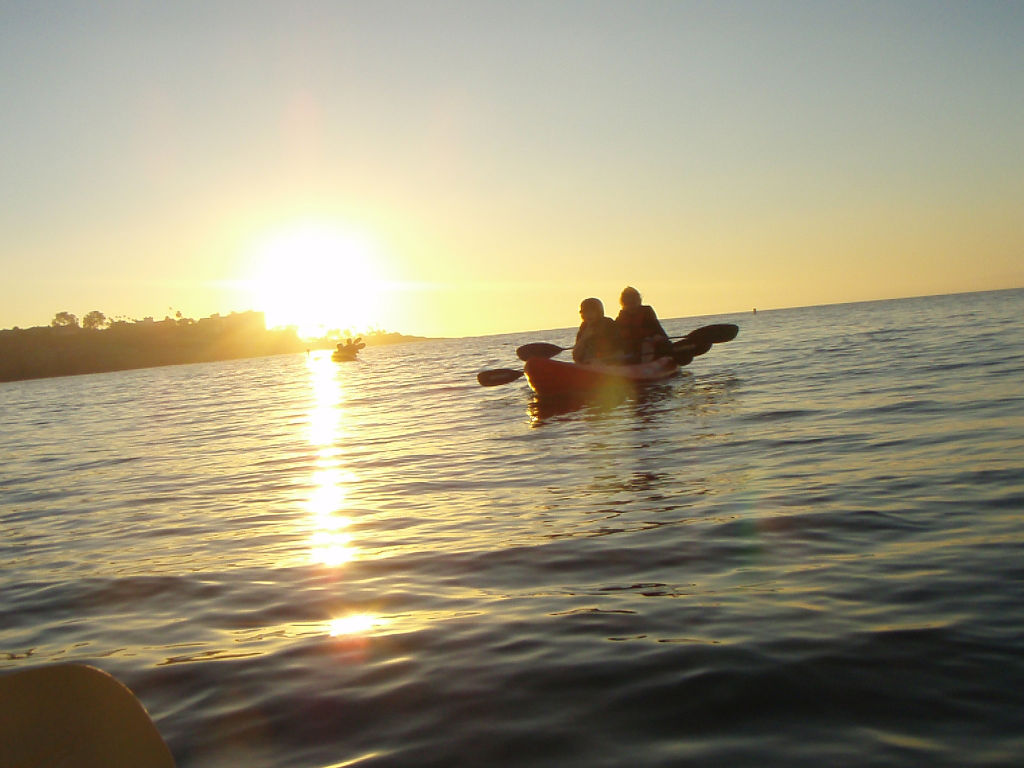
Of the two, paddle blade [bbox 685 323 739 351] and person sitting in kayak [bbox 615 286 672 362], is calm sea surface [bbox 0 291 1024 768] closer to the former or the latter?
person sitting in kayak [bbox 615 286 672 362]

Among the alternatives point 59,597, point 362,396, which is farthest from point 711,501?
point 362,396

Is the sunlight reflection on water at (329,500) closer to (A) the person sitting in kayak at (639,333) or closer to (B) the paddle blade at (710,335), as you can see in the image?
(A) the person sitting in kayak at (639,333)

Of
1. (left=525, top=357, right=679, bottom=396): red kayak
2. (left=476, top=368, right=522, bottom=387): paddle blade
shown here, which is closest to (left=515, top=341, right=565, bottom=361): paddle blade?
(left=476, top=368, right=522, bottom=387): paddle blade

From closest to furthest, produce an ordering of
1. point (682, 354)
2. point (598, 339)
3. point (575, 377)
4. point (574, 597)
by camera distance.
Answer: point (574, 597), point (575, 377), point (598, 339), point (682, 354)

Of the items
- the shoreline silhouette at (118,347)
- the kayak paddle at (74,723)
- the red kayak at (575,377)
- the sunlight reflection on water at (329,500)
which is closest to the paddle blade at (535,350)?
the red kayak at (575,377)

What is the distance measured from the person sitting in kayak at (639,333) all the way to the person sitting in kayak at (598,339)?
179 mm

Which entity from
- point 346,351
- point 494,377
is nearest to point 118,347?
point 346,351

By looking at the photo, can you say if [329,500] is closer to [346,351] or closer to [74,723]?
[74,723]

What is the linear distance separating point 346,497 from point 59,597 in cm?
316

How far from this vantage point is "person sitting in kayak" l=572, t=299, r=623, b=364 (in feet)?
55.4

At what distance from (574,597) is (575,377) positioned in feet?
38.4

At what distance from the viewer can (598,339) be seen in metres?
17.1

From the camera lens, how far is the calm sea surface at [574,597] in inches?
114

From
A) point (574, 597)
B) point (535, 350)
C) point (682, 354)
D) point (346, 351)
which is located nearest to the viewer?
point (574, 597)
